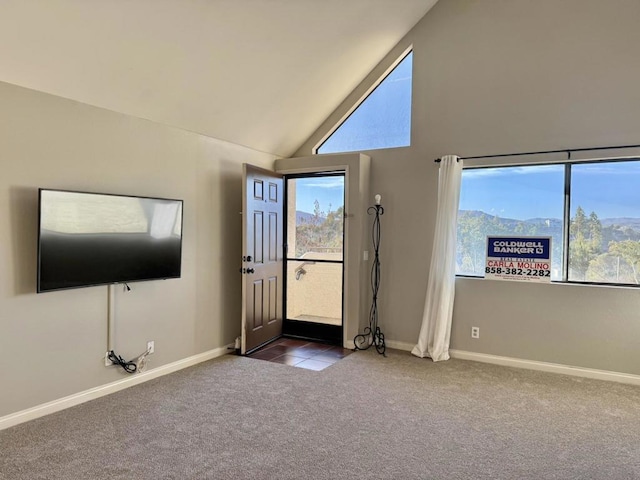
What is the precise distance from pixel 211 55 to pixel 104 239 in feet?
5.68

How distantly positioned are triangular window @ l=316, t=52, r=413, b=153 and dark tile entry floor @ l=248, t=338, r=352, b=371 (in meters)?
2.42

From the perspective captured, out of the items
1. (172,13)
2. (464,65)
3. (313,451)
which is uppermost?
(464,65)

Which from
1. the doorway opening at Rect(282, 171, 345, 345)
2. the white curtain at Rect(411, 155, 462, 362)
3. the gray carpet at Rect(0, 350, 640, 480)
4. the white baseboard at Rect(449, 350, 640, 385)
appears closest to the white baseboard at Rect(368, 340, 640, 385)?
the white baseboard at Rect(449, 350, 640, 385)

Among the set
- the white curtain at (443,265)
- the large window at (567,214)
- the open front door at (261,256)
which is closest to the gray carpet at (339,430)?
the white curtain at (443,265)

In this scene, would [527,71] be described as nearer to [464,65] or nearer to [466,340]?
[464,65]

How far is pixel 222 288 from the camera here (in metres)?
4.62

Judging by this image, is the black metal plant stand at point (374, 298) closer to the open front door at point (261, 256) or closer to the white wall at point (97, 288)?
the open front door at point (261, 256)

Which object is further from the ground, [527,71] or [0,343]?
[527,71]

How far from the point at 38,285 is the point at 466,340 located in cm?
392

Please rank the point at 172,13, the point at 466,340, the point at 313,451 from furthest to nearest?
the point at 466,340, the point at 172,13, the point at 313,451

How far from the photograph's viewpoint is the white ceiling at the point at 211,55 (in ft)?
8.98

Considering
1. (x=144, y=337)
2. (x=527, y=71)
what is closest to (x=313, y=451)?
(x=144, y=337)

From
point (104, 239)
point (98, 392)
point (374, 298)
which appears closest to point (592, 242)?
point (374, 298)

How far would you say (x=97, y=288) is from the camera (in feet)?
11.0
